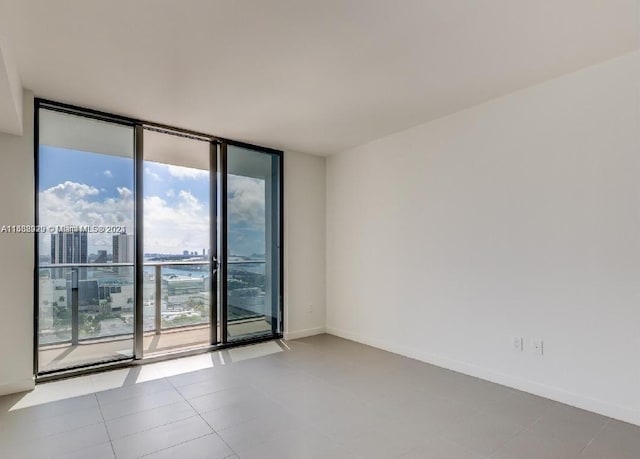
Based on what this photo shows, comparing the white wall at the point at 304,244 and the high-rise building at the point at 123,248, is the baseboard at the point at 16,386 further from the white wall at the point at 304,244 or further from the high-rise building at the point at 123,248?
the white wall at the point at 304,244

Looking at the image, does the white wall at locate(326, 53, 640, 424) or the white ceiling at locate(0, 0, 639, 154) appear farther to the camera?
the white wall at locate(326, 53, 640, 424)

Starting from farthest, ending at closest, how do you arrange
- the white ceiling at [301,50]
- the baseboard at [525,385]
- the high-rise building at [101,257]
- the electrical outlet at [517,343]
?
the high-rise building at [101,257]
the electrical outlet at [517,343]
the baseboard at [525,385]
the white ceiling at [301,50]

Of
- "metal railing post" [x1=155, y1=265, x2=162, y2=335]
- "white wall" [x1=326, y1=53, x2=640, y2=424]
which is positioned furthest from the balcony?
"white wall" [x1=326, y1=53, x2=640, y2=424]

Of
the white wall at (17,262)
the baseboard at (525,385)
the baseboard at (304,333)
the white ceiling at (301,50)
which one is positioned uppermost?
the white ceiling at (301,50)

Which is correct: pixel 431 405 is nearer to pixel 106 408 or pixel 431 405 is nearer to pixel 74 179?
pixel 106 408

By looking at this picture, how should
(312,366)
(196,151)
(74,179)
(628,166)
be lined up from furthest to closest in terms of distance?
(196,151) < (312,366) < (74,179) < (628,166)

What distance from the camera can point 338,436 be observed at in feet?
7.65

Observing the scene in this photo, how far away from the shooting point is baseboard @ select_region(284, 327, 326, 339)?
4.83 meters

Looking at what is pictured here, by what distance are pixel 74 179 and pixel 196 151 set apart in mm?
1380

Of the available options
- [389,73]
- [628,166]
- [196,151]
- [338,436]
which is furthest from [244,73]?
[628,166]

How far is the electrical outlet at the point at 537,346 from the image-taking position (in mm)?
2906

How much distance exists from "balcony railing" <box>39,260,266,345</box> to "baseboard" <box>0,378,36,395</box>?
1.18 ft

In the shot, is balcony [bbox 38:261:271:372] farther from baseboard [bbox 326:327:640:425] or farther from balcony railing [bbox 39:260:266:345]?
baseboard [bbox 326:327:640:425]

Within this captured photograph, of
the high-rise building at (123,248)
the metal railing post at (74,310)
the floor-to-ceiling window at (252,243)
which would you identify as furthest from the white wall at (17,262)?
the floor-to-ceiling window at (252,243)
